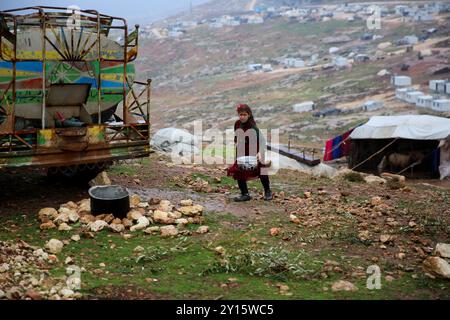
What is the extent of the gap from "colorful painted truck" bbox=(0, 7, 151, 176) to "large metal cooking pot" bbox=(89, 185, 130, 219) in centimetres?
87

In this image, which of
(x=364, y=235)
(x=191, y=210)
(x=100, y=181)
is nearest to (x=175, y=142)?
(x=100, y=181)

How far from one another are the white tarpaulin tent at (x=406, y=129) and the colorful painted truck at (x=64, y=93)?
1129 cm

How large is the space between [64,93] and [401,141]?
12870 mm

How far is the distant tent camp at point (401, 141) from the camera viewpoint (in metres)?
17.2

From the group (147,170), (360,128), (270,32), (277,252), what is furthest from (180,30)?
(277,252)

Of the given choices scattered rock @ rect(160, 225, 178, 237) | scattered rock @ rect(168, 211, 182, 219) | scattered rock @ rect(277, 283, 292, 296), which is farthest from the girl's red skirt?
scattered rock @ rect(277, 283, 292, 296)

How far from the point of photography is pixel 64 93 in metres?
7.96

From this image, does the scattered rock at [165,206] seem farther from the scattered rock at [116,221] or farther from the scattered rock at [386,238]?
the scattered rock at [386,238]

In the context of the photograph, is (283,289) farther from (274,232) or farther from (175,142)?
(175,142)

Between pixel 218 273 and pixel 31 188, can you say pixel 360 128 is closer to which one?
pixel 31 188

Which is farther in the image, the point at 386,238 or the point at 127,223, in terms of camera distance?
the point at 127,223

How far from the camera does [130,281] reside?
5055mm

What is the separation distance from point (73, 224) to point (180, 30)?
218 feet

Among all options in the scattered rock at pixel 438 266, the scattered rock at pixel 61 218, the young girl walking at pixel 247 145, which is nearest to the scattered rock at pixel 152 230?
the scattered rock at pixel 61 218
